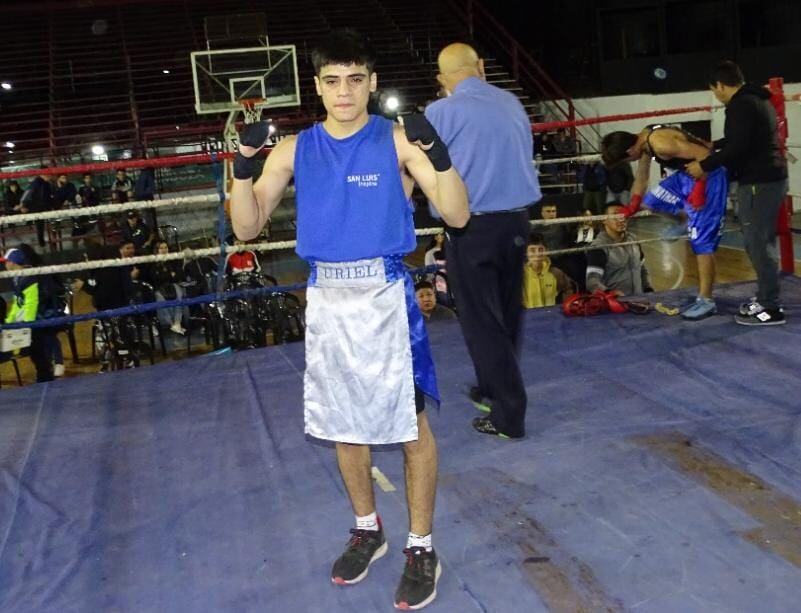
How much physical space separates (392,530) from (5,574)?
1.00 metres

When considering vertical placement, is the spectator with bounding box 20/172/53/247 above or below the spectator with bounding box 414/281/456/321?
above

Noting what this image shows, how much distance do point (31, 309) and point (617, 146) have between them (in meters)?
3.44

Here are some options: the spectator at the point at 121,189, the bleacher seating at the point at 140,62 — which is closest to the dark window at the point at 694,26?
the bleacher seating at the point at 140,62

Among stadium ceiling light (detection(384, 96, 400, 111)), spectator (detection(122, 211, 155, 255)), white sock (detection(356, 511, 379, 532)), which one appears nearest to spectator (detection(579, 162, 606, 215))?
stadium ceiling light (detection(384, 96, 400, 111))

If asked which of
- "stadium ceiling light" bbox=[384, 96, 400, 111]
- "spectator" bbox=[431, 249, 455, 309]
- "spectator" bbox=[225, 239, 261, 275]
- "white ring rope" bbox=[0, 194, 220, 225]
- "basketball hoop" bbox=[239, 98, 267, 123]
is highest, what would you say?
"stadium ceiling light" bbox=[384, 96, 400, 111]

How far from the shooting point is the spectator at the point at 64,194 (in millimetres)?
10273

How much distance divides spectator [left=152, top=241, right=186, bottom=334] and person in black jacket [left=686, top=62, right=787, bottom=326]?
4403mm

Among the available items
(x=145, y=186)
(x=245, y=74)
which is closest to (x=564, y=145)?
(x=245, y=74)

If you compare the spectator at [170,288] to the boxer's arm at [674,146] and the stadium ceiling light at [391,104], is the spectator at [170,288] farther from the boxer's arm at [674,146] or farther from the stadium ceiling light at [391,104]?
the stadium ceiling light at [391,104]

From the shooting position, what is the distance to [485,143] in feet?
8.41

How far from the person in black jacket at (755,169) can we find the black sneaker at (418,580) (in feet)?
7.75

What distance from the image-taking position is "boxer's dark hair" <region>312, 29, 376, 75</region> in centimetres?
174

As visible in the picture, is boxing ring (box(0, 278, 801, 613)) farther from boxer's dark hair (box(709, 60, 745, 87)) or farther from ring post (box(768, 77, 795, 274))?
boxer's dark hair (box(709, 60, 745, 87))

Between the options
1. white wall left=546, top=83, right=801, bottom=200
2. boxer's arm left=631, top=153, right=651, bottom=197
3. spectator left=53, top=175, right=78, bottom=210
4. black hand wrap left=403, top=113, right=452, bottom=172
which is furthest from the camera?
white wall left=546, top=83, right=801, bottom=200
